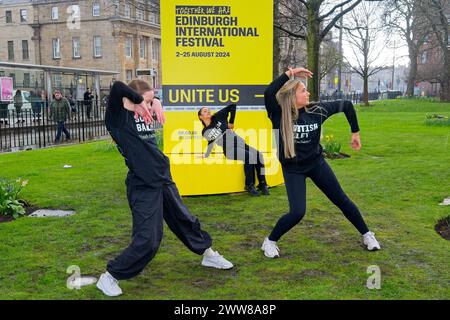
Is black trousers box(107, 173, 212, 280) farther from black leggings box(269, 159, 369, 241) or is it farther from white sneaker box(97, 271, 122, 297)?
black leggings box(269, 159, 369, 241)

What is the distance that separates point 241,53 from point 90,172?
4683 mm

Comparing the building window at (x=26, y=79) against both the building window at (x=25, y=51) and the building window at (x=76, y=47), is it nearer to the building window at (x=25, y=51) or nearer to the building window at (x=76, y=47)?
the building window at (x=76, y=47)

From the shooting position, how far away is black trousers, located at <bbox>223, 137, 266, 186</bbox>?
337 inches

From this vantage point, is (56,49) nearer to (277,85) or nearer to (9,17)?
(9,17)

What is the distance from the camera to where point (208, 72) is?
332 inches

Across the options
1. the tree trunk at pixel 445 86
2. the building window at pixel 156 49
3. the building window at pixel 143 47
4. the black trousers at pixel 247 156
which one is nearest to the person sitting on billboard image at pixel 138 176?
the black trousers at pixel 247 156

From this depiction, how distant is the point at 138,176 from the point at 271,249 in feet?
5.87

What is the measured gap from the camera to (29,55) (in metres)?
66.5

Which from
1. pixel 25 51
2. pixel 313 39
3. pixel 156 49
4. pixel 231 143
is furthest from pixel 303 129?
pixel 25 51

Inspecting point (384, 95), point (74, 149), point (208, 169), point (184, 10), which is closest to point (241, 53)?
point (184, 10)

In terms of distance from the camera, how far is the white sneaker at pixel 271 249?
547cm

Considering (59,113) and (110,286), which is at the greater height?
(59,113)

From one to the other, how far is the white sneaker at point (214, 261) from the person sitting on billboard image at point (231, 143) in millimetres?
3404
